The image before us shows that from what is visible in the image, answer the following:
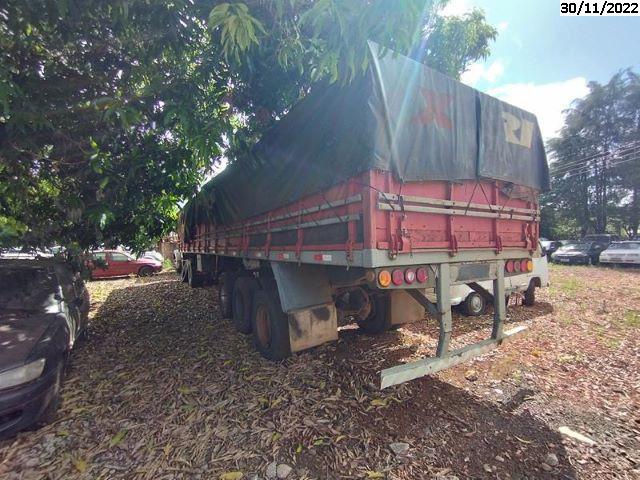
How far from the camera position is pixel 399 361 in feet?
13.9

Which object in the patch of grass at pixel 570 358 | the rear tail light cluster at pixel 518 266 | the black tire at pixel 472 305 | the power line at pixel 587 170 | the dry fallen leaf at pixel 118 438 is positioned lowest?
the dry fallen leaf at pixel 118 438

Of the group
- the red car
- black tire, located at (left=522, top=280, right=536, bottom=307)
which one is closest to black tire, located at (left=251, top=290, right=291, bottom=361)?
black tire, located at (left=522, top=280, right=536, bottom=307)

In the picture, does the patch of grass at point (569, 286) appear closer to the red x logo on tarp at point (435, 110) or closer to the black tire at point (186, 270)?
the red x logo on tarp at point (435, 110)

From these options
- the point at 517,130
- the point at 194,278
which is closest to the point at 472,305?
the point at 517,130

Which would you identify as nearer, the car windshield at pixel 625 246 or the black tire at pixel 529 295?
the black tire at pixel 529 295

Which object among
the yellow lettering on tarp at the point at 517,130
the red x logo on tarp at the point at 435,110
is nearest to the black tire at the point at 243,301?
the red x logo on tarp at the point at 435,110

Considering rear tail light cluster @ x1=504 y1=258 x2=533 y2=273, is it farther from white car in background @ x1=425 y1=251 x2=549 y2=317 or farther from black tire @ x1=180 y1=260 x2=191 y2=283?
black tire @ x1=180 y1=260 x2=191 y2=283

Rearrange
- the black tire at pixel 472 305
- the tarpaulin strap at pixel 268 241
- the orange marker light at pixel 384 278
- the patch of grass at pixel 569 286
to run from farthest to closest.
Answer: the patch of grass at pixel 569 286 < the black tire at pixel 472 305 < the tarpaulin strap at pixel 268 241 < the orange marker light at pixel 384 278

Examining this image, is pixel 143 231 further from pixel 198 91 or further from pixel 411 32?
pixel 411 32

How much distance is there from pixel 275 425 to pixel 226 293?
4.12m

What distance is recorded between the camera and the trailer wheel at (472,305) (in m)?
6.53

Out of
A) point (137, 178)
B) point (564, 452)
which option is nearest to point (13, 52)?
point (137, 178)

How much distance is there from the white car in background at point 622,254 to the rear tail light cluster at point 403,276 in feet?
62.3

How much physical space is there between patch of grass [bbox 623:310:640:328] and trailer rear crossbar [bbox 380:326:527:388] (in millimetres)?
4220
